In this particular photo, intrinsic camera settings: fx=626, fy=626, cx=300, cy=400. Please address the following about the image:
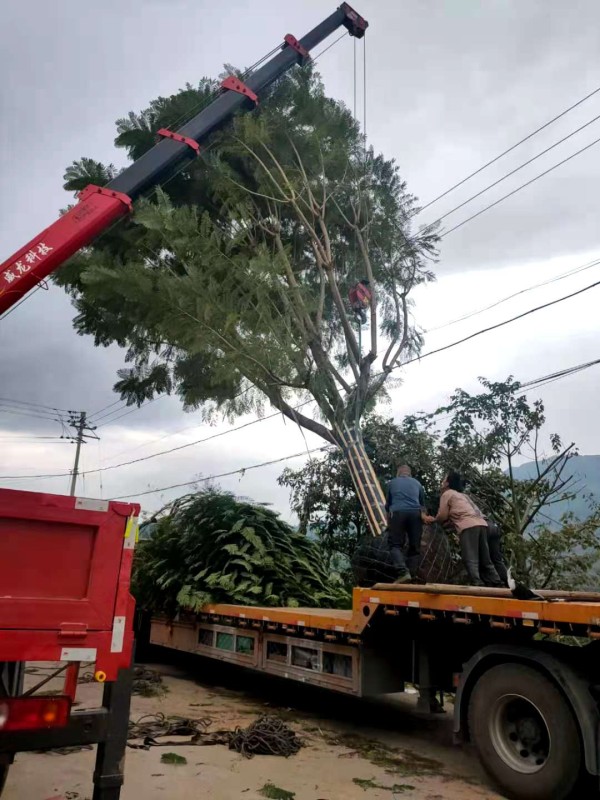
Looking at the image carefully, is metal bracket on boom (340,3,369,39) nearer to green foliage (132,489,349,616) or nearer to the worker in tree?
the worker in tree

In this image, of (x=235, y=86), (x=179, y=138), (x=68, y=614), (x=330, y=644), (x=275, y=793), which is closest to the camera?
(x=68, y=614)

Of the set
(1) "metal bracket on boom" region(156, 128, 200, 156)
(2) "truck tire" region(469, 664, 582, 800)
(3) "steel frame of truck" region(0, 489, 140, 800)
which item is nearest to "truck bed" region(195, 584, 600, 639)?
(2) "truck tire" region(469, 664, 582, 800)

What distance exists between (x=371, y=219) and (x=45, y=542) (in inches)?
445

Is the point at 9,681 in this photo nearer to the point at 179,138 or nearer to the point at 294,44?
the point at 179,138

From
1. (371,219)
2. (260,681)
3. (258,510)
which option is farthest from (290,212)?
(260,681)

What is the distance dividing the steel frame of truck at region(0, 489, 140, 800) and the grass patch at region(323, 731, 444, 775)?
293cm

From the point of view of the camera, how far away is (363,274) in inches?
509

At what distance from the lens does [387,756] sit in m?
5.62

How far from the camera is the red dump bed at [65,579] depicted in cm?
303

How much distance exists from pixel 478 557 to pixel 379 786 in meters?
2.69

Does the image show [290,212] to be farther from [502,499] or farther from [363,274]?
[502,499]

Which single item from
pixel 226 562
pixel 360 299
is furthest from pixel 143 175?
pixel 226 562

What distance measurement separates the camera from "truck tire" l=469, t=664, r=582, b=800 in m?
4.23

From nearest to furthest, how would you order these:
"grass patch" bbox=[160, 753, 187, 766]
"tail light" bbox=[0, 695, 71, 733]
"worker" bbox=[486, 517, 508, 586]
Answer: "tail light" bbox=[0, 695, 71, 733] → "grass patch" bbox=[160, 753, 187, 766] → "worker" bbox=[486, 517, 508, 586]
